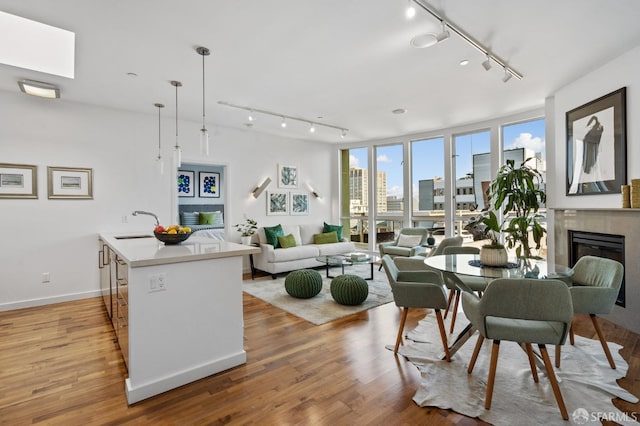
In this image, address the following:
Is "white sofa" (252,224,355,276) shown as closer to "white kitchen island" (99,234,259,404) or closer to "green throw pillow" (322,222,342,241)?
"green throw pillow" (322,222,342,241)

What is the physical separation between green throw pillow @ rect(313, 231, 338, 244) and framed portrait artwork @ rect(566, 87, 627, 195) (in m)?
3.93

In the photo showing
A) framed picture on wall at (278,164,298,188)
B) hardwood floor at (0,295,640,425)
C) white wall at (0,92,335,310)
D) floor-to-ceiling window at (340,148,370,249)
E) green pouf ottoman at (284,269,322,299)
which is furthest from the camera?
floor-to-ceiling window at (340,148,370,249)

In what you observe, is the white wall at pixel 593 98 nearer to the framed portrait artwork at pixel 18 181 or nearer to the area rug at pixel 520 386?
the area rug at pixel 520 386

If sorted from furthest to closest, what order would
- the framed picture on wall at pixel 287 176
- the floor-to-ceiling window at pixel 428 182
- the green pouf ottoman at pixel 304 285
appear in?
the framed picture on wall at pixel 287 176
the floor-to-ceiling window at pixel 428 182
the green pouf ottoman at pixel 304 285

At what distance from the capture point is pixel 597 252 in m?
3.76

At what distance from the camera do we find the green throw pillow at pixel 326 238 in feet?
21.6

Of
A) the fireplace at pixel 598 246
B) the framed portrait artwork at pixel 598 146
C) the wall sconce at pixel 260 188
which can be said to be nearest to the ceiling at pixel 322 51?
the framed portrait artwork at pixel 598 146

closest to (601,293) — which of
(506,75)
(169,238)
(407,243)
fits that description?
(506,75)

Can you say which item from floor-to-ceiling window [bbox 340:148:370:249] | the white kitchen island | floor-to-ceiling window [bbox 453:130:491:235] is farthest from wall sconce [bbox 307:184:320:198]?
the white kitchen island

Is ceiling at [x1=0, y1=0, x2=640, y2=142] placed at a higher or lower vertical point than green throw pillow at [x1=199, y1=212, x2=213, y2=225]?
higher

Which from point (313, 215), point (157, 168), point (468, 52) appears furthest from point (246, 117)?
point (468, 52)

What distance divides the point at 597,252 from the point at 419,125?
334 cm

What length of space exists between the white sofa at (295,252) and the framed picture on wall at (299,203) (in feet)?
1.65

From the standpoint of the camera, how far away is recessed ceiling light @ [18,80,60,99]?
12.0 feet
